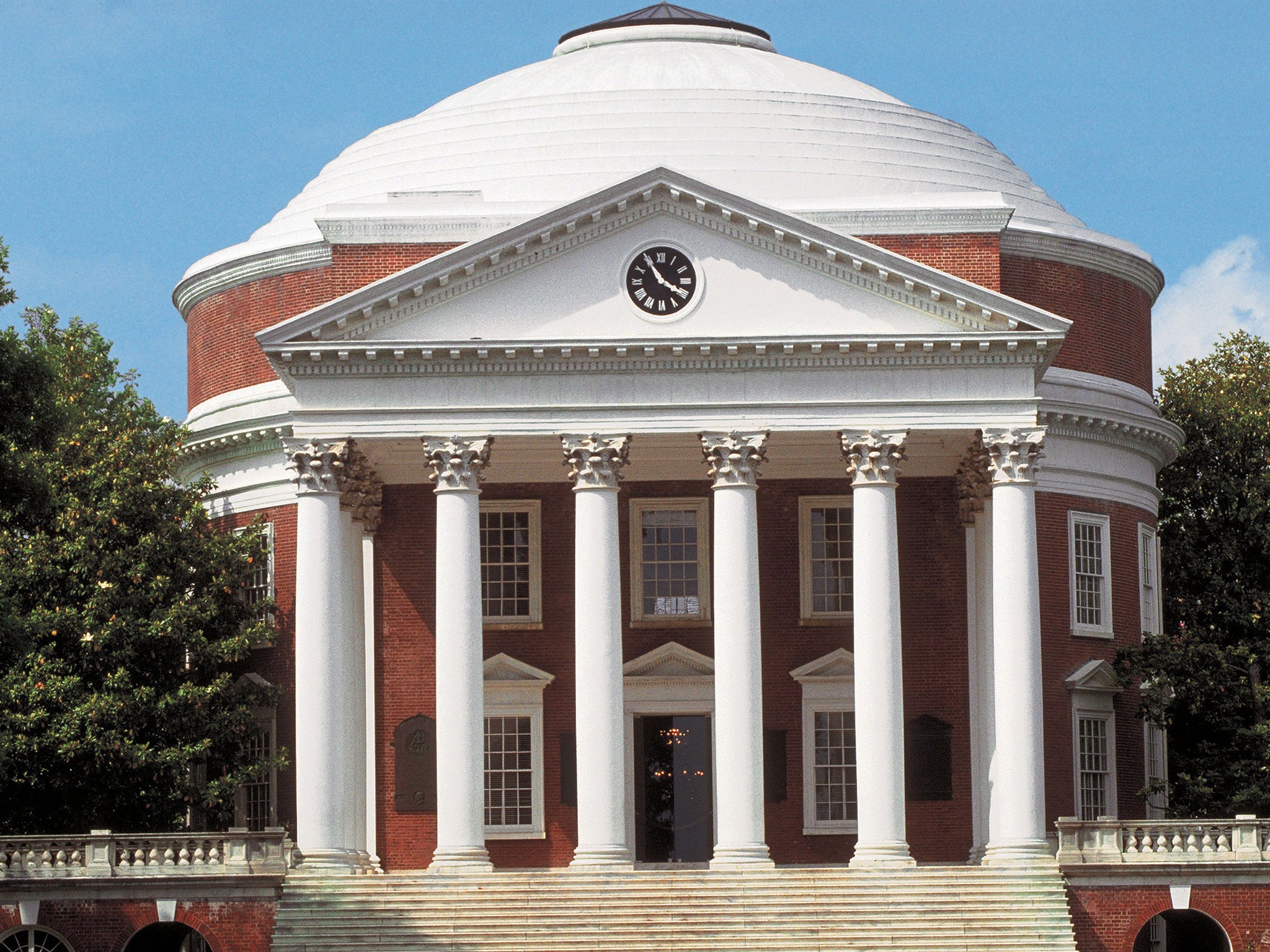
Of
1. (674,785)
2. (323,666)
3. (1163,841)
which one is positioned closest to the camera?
(1163,841)

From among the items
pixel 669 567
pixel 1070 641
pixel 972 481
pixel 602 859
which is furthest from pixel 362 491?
pixel 1070 641

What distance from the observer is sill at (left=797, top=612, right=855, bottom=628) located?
51969mm

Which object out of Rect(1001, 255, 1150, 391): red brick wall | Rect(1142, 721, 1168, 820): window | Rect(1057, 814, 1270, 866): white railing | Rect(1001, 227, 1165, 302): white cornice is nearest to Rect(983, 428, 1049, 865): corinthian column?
Rect(1057, 814, 1270, 866): white railing

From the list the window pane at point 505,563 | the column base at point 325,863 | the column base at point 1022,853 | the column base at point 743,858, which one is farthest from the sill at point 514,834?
the column base at point 1022,853

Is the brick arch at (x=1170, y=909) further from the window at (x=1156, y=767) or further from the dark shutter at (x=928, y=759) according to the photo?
the window at (x=1156, y=767)

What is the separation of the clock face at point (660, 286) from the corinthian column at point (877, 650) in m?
4.37

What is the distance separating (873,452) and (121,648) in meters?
16.9

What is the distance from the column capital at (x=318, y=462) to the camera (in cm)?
4653

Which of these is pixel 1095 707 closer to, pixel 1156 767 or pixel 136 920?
pixel 1156 767

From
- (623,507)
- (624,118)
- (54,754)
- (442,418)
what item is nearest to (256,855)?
(54,754)

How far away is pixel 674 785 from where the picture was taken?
5209cm

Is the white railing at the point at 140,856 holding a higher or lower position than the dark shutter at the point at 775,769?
lower

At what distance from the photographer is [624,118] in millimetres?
57875

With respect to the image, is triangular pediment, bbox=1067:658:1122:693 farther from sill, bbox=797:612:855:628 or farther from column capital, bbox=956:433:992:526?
sill, bbox=797:612:855:628
